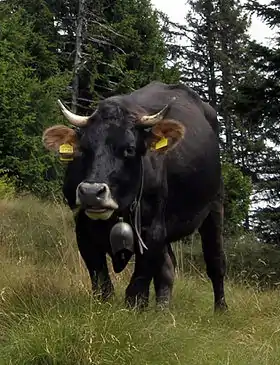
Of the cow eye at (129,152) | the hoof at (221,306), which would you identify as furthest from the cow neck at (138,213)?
the hoof at (221,306)

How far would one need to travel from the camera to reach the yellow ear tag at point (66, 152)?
20.0ft

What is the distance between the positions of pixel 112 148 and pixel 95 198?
1.86ft

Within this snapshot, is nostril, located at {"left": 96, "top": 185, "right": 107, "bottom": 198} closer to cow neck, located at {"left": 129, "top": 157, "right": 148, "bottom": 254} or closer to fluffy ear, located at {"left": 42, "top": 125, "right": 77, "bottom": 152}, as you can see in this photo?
cow neck, located at {"left": 129, "top": 157, "right": 148, "bottom": 254}

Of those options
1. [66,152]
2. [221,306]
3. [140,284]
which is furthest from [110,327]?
[221,306]

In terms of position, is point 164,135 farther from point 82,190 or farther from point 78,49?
point 78,49

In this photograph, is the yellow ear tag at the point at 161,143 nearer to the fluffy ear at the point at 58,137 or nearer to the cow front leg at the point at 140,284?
the fluffy ear at the point at 58,137

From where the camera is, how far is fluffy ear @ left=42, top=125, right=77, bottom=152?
6.09m

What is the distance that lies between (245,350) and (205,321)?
1301 millimetres

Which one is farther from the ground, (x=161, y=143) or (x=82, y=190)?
(x=161, y=143)

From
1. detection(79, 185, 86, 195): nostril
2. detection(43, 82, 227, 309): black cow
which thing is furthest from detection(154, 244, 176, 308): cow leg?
detection(79, 185, 86, 195): nostril

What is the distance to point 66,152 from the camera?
20.0 feet

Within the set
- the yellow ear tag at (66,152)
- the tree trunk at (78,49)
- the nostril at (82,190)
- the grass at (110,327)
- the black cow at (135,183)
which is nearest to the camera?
the grass at (110,327)

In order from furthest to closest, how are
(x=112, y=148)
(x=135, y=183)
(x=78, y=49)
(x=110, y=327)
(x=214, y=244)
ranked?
(x=78, y=49) → (x=214, y=244) → (x=135, y=183) → (x=112, y=148) → (x=110, y=327)

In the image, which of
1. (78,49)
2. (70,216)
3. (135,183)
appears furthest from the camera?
(78,49)
